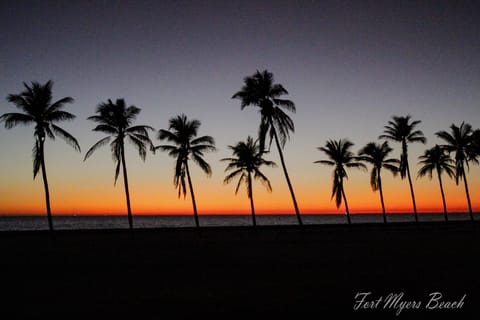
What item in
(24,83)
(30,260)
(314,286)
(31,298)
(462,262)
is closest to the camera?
(31,298)

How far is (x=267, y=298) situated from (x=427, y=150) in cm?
4926

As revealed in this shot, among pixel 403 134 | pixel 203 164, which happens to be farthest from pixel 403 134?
pixel 203 164

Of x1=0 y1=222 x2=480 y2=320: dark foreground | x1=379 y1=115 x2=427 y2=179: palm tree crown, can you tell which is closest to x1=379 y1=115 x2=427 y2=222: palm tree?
x1=379 y1=115 x2=427 y2=179: palm tree crown

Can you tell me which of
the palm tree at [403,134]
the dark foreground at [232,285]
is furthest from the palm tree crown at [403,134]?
the dark foreground at [232,285]

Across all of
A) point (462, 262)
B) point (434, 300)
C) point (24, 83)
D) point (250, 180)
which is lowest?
point (462, 262)

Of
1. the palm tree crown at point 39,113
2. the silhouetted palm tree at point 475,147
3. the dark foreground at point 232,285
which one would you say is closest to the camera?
the dark foreground at point 232,285

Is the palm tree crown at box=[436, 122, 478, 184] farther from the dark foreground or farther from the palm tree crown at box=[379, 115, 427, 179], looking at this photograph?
the dark foreground

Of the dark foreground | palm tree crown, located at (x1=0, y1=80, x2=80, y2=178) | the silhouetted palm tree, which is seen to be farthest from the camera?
the silhouetted palm tree

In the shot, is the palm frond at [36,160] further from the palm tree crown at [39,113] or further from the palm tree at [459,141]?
the palm tree at [459,141]

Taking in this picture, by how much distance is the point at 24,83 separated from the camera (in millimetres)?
25391

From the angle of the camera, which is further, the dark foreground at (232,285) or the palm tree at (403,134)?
the palm tree at (403,134)

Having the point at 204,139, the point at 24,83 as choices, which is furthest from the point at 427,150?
the point at 24,83

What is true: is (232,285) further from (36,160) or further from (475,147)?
(475,147)

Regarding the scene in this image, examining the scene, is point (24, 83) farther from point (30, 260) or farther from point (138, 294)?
point (138, 294)
